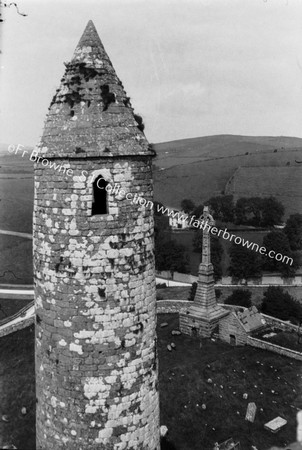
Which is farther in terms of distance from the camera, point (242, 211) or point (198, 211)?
point (242, 211)

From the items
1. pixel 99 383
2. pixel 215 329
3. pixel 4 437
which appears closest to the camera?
pixel 99 383

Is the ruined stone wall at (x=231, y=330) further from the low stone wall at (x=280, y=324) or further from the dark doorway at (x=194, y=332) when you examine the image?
the low stone wall at (x=280, y=324)

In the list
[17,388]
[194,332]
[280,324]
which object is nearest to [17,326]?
[17,388]

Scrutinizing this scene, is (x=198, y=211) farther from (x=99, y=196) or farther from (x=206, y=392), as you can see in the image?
(x=99, y=196)

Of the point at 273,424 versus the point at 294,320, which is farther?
the point at 294,320

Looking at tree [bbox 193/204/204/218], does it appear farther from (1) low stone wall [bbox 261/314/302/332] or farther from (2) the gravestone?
(2) the gravestone

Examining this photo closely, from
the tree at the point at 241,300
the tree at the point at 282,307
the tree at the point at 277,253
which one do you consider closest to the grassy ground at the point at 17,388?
the tree at the point at 241,300

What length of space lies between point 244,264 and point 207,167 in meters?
46.3

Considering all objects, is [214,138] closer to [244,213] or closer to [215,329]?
[244,213]

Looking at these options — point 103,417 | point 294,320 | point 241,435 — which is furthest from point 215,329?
point 103,417

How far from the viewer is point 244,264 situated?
51.5m

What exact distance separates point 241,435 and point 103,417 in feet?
50.2

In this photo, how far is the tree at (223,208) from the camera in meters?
69.2

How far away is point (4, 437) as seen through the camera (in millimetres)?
19484
